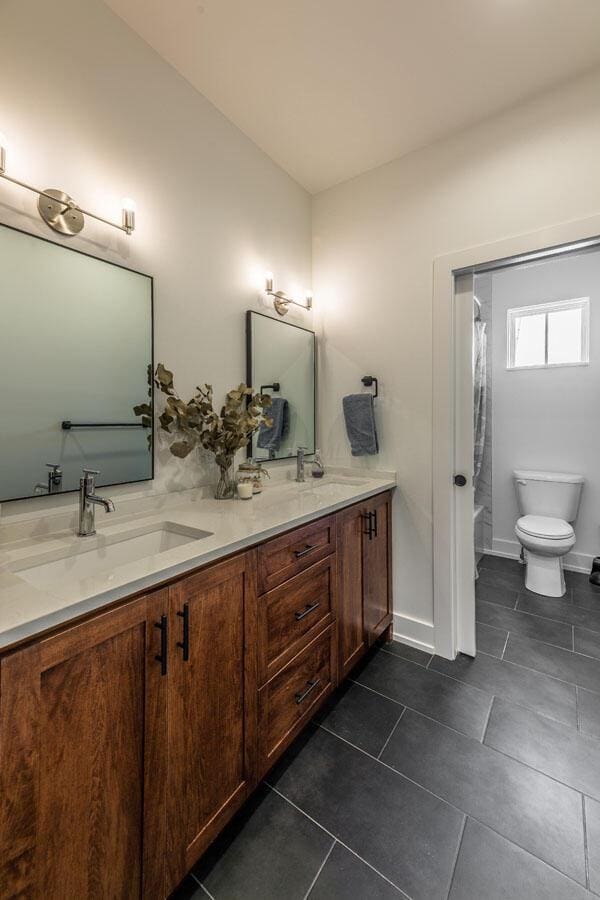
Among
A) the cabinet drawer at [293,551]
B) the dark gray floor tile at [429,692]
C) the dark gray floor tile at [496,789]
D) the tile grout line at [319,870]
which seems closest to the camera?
the tile grout line at [319,870]

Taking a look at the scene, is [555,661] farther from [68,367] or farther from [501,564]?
[68,367]

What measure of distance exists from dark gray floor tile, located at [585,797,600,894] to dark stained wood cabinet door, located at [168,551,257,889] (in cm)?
98

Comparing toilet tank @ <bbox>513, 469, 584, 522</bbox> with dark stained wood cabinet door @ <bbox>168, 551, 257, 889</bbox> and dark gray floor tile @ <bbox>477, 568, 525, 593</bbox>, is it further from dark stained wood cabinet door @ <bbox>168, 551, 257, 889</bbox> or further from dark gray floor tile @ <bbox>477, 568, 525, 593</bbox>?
dark stained wood cabinet door @ <bbox>168, 551, 257, 889</bbox>

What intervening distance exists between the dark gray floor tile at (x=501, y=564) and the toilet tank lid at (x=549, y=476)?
736 millimetres

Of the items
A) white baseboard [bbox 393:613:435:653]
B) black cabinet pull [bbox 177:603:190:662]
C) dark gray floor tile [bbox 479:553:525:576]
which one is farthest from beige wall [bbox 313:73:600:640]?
black cabinet pull [bbox 177:603:190:662]

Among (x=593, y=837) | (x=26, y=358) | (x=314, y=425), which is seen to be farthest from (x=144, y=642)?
(x=314, y=425)

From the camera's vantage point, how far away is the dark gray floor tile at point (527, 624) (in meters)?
2.16

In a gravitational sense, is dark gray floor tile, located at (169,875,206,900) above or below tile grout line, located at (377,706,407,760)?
below

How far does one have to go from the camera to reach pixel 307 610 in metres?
1.46

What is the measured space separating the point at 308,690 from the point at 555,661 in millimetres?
1382

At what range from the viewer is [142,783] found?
886mm

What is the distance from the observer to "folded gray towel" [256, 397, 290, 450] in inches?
84.0

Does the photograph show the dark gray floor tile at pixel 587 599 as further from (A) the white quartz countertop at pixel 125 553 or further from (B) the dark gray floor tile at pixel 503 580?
(A) the white quartz countertop at pixel 125 553

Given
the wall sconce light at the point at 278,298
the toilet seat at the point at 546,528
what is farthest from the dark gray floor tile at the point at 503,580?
the wall sconce light at the point at 278,298
